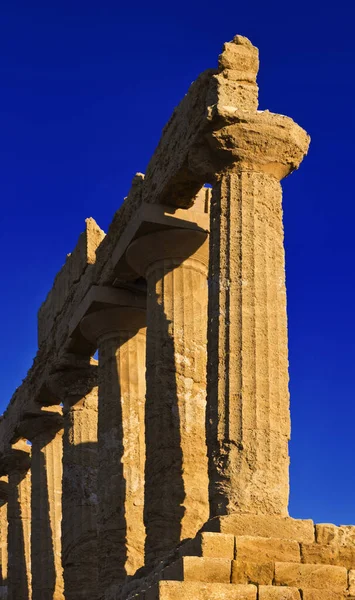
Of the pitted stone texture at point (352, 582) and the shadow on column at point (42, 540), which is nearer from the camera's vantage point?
the pitted stone texture at point (352, 582)

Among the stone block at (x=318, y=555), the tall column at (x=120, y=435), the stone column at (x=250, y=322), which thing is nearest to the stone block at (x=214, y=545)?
the stone block at (x=318, y=555)

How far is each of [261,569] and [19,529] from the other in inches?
918

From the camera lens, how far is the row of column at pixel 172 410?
758 inches

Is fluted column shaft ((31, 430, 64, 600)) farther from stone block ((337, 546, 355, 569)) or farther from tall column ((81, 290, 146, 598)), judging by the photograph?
stone block ((337, 546, 355, 569))

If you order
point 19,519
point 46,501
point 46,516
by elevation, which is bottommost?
point 46,516

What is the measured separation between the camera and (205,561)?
55.4ft

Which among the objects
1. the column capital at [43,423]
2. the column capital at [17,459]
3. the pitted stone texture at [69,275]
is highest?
the pitted stone texture at [69,275]

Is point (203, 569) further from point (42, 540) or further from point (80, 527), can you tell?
point (42, 540)

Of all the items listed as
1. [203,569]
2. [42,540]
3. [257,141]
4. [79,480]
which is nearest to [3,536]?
[42,540]

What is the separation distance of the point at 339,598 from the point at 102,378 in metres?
11.4

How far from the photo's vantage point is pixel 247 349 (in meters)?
19.6

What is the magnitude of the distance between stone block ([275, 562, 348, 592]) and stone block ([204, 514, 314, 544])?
28.4 inches

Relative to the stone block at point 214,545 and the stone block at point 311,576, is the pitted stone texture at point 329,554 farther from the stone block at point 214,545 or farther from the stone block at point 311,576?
the stone block at point 214,545

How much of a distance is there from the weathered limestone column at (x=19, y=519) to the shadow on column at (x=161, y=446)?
51.1ft
